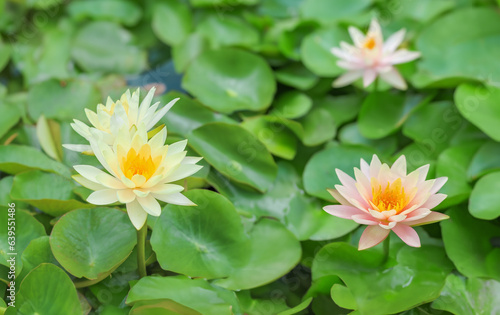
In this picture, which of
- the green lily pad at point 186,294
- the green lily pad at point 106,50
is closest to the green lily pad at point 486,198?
the green lily pad at point 186,294

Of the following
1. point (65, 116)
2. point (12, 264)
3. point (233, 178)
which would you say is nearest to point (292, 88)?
point (233, 178)

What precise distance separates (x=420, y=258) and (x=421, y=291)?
0.10 m

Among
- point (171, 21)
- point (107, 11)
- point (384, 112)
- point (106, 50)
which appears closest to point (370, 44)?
point (384, 112)

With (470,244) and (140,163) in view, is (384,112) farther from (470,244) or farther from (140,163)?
(140,163)

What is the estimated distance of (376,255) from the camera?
963 millimetres

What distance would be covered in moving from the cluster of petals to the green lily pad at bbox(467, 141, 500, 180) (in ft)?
2.16

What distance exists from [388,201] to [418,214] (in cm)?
6

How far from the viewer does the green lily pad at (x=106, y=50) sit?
1.63 m

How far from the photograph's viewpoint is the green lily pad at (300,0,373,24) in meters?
1.68

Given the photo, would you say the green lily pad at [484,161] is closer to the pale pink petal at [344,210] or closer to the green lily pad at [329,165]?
the green lily pad at [329,165]

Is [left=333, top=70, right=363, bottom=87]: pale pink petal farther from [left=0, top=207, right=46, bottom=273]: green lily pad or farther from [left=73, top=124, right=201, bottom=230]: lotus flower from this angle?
[left=0, top=207, right=46, bottom=273]: green lily pad

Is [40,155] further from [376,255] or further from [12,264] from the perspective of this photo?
[376,255]

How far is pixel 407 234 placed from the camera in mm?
826

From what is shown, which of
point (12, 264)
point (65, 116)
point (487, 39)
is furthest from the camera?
point (487, 39)
